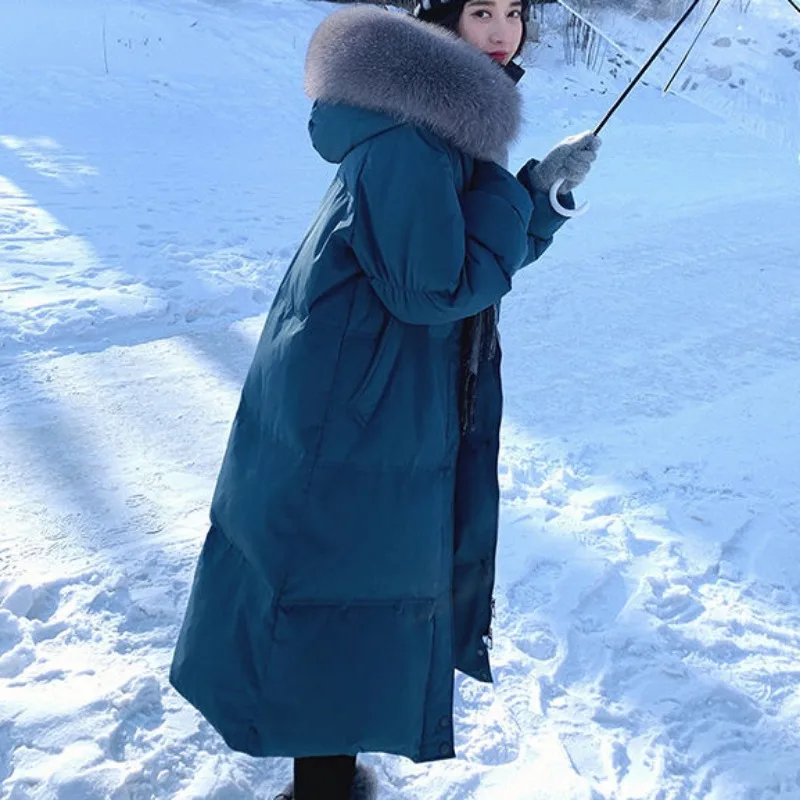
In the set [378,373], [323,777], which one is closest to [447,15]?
[378,373]

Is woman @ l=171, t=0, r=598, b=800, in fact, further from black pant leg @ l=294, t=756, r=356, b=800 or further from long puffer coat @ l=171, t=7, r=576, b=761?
black pant leg @ l=294, t=756, r=356, b=800

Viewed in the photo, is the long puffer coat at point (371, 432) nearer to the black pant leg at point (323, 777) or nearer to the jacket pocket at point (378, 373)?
the jacket pocket at point (378, 373)

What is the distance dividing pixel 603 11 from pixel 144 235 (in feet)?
11.6

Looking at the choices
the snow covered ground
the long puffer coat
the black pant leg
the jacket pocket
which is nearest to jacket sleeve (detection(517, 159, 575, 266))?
the long puffer coat

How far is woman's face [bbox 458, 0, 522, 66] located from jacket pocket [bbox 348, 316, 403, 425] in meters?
0.54

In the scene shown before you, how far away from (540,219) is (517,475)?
5.72 ft

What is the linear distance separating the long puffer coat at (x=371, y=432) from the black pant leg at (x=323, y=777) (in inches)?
6.2

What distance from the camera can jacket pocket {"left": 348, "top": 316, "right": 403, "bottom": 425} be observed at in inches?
61.2

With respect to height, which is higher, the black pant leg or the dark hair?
the dark hair

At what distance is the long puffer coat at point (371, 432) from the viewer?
147cm

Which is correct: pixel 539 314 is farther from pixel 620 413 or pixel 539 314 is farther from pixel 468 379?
pixel 468 379

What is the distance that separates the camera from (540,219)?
1.69 meters

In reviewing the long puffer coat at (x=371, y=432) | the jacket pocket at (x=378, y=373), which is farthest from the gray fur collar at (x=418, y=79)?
the jacket pocket at (x=378, y=373)

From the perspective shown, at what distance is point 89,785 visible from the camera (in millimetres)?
2002
